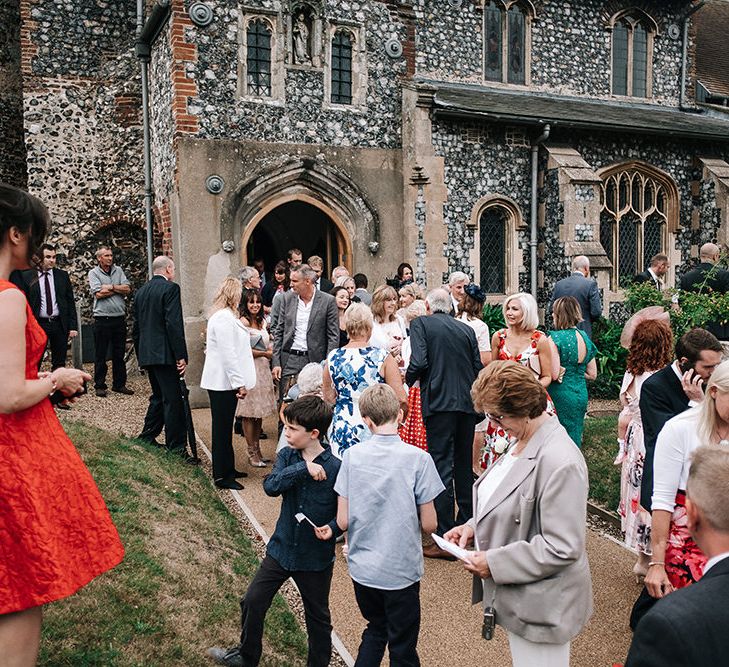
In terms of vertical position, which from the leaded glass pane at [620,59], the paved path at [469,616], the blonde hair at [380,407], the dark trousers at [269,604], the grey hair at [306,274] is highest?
the leaded glass pane at [620,59]

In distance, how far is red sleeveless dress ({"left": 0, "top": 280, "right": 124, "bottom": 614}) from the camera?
2541mm

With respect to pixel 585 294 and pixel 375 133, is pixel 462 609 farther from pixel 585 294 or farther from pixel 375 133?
pixel 375 133

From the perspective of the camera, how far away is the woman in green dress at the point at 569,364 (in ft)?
20.6

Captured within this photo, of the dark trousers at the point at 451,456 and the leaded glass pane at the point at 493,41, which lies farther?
the leaded glass pane at the point at 493,41

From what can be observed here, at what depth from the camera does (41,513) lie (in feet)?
8.50

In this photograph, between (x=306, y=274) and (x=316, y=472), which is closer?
(x=316, y=472)

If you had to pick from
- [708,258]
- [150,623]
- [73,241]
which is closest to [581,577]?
[150,623]

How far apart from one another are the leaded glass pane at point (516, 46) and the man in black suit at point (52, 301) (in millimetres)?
10575

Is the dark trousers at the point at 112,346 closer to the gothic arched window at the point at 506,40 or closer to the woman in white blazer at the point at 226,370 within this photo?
the woman in white blazer at the point at 226,370

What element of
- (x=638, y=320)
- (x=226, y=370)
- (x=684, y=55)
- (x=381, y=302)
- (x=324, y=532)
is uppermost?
(x=684, y=55)

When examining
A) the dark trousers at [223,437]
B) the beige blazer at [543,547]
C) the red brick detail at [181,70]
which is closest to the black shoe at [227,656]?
the beige blazer at [543,547]

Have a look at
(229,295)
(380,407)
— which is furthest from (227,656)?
(229,295)

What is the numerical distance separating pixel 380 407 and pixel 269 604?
118 cm

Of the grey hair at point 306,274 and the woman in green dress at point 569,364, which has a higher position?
the grey hair at point 306,274
